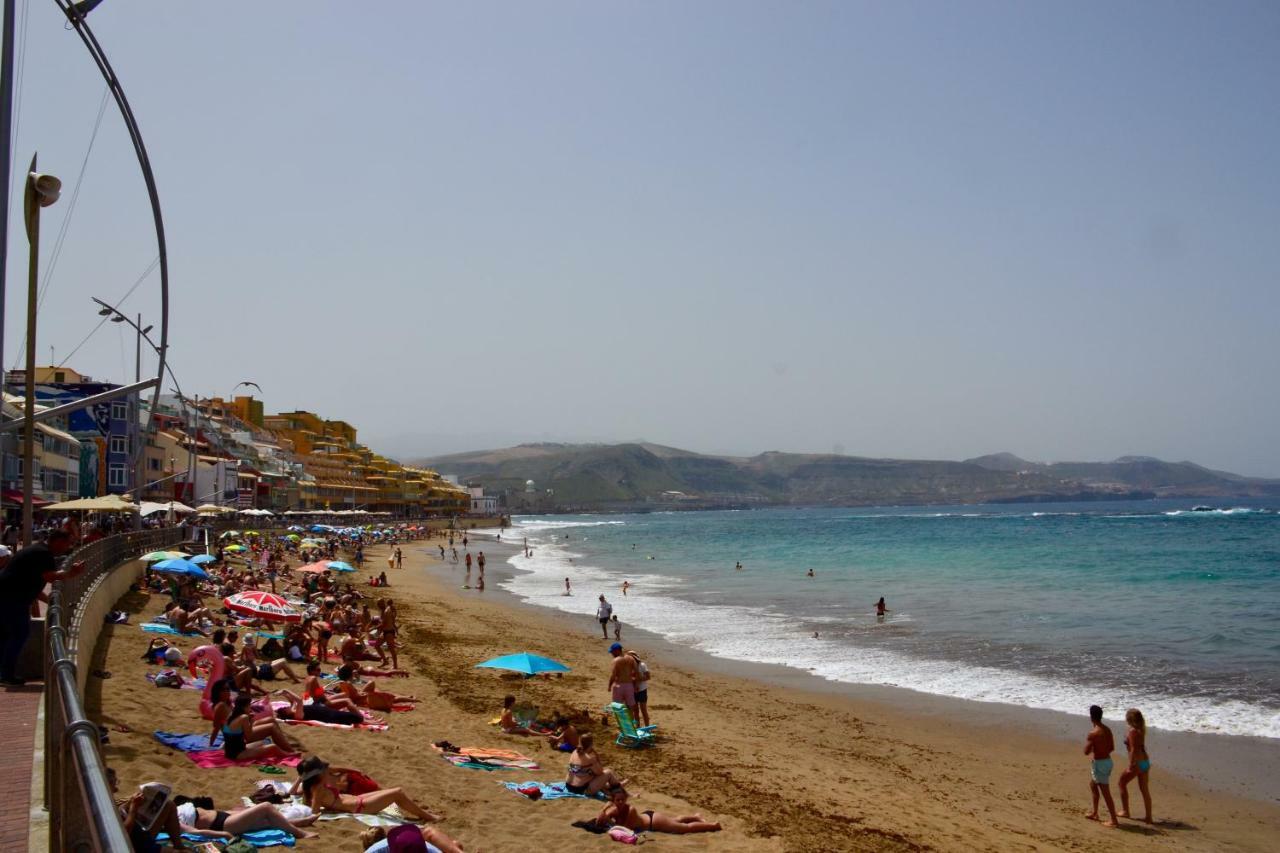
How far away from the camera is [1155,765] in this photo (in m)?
11.6

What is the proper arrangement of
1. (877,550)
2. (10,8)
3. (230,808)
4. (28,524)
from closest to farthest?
(230,808) < (10,8) < (28,524) < (877,550)

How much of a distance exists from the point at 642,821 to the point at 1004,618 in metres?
19.4

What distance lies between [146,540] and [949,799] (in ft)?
62.7

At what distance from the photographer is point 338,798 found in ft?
24.6

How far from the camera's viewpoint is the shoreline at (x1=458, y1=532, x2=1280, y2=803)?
11055 millimetres

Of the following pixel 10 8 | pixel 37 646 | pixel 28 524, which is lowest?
pixel 37 646

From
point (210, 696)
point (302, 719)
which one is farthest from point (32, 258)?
point (302, 719)

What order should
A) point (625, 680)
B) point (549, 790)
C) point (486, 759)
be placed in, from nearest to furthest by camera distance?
point (549, 790) → point (486, 759) → point (625, 680)

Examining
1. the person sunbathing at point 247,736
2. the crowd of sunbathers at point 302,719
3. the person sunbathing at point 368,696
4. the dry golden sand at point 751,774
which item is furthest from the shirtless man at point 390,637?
the person sunbathing at point 247,736

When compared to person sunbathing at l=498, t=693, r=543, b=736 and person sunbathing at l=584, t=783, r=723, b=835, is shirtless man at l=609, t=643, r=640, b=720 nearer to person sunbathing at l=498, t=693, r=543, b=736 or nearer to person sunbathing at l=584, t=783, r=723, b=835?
person sunbathing at l=498, t=693, r=543, b=736

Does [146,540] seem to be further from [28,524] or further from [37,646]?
[37,646]

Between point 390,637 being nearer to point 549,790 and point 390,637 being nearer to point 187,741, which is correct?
point 187,741

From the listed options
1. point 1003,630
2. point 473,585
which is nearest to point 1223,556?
point 1003,630

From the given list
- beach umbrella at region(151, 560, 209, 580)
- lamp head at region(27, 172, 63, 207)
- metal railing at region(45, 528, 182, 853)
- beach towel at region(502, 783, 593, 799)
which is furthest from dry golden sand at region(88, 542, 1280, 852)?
lamp head at region(27, 172, 63, 207)
